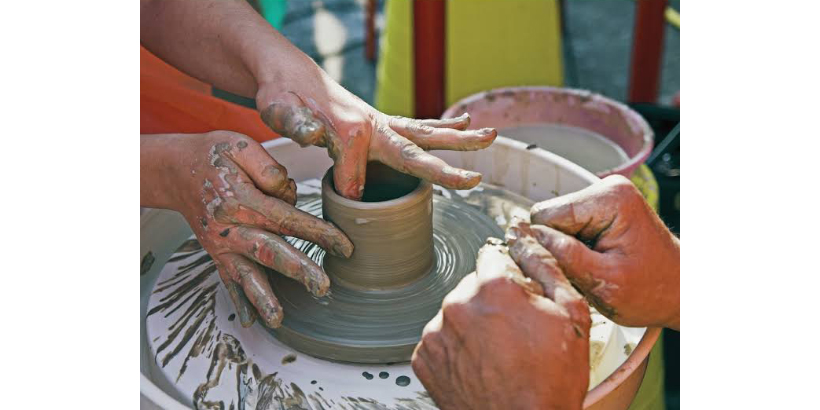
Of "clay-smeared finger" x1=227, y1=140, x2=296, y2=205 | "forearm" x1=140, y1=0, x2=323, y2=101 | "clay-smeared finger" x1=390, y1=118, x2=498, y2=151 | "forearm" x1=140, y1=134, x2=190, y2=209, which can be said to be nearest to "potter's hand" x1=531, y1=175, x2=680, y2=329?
"clay-smeared finger" x1=390, y1=118, x2=498, y2=151

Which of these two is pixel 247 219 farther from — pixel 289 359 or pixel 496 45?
pixel 496 45

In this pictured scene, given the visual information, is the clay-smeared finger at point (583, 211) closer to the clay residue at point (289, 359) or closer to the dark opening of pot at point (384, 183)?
the dark opening of pot at point (384, 183)

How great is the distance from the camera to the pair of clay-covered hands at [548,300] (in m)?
0.94

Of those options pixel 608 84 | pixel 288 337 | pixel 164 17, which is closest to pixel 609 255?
pixel 288 337

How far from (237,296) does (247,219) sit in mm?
144

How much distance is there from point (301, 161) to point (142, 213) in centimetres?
40

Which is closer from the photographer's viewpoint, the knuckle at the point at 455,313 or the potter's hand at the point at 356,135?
the knuckle at the point at 455,313

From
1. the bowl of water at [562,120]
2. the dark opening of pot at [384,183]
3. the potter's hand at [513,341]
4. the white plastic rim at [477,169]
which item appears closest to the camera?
the potter's hand at [513,341]

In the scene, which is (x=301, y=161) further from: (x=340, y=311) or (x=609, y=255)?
(x=609, y=255)

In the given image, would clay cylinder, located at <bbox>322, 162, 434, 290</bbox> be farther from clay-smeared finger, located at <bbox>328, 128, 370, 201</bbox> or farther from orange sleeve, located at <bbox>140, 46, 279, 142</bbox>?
orange sleeve, located at <bbox>140, 46, 279, 142</bbox>

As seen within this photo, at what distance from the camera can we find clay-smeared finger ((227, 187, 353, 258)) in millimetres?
1275

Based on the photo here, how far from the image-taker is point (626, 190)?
1.12m

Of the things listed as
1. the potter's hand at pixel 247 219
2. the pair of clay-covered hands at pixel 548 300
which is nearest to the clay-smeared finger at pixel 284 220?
the potter's hand at pixel 247 219

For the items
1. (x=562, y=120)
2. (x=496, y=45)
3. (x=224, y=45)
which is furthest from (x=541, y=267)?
(x=496, y=45)
